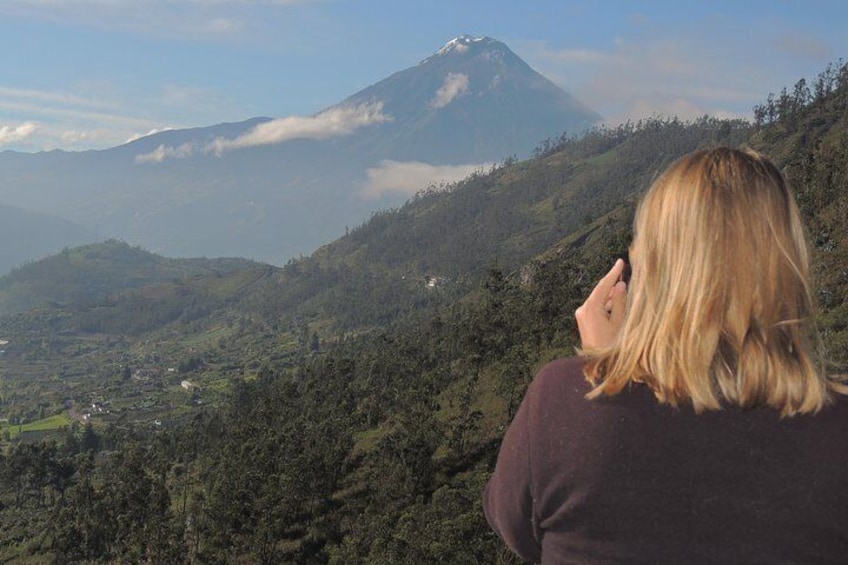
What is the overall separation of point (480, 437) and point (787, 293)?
4833cm

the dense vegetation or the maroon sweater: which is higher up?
the maroon sweater

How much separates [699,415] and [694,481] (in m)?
0.21

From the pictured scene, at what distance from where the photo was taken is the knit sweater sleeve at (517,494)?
236 centimetres

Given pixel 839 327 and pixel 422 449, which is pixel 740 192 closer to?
pixel 422 449

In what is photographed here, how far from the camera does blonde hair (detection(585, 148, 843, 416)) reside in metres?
2.23

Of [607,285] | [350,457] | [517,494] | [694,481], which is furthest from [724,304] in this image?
[350,457]

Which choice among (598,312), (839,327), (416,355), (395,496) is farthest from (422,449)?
(598,312)

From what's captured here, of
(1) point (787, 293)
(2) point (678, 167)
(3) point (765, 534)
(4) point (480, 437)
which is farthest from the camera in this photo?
(4) point (480, 437)

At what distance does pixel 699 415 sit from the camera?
218 cm

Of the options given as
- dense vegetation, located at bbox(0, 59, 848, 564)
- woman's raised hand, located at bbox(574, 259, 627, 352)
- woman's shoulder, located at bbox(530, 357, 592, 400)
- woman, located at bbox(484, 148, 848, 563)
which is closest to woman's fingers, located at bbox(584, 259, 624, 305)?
woman's raised hand, located at bbox(574, 259, 627, 352)

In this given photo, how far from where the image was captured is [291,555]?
41.0m

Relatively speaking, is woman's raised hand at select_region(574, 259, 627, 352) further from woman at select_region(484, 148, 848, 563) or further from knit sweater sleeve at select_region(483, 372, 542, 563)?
knit sweater sleeve at select_region(483, 372, 542, 563)

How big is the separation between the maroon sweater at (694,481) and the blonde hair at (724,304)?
0.07 meters

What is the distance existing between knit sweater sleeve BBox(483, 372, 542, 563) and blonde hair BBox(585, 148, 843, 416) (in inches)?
12.4
